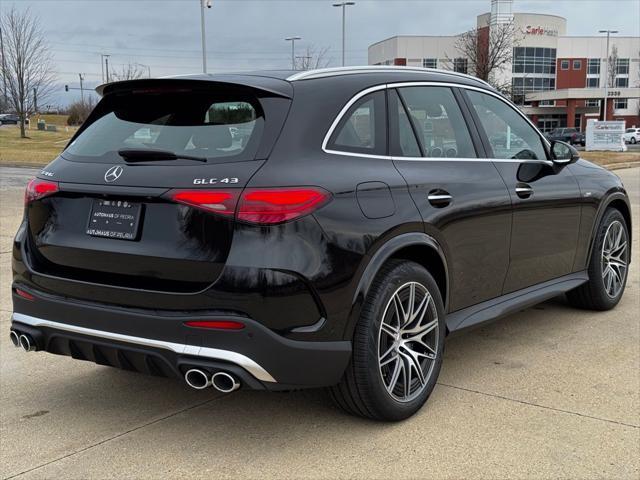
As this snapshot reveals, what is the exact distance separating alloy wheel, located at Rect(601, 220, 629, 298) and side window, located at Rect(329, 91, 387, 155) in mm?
2680

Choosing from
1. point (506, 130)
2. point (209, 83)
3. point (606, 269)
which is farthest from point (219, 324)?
point (606, 269)

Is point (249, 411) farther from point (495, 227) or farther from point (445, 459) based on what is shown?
point (495, 227)

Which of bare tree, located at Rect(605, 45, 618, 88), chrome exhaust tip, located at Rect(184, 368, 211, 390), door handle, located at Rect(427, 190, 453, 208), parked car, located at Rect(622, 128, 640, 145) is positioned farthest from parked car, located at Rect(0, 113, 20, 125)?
chrome exhaust tip, located at Rect(184, 368, 211, 390)

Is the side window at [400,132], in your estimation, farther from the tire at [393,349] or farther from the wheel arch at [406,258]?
the tire at [393,349]

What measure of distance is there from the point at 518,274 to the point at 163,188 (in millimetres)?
2422

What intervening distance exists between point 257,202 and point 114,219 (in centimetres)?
70

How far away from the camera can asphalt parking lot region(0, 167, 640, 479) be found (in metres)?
3.07

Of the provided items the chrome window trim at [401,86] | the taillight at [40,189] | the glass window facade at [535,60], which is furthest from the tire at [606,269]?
the glass window facade at [535,60]

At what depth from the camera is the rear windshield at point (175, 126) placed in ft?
10.4

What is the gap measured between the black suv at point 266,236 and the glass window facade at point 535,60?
293 ft

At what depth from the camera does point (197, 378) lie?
9.78 feet

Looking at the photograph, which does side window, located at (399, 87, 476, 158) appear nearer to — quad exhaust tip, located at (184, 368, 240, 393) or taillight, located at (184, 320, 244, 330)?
taillight, located at (184, 320, 244, 330)

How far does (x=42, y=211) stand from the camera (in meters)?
3.44

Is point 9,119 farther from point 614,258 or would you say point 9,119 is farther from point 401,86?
point 401,86
